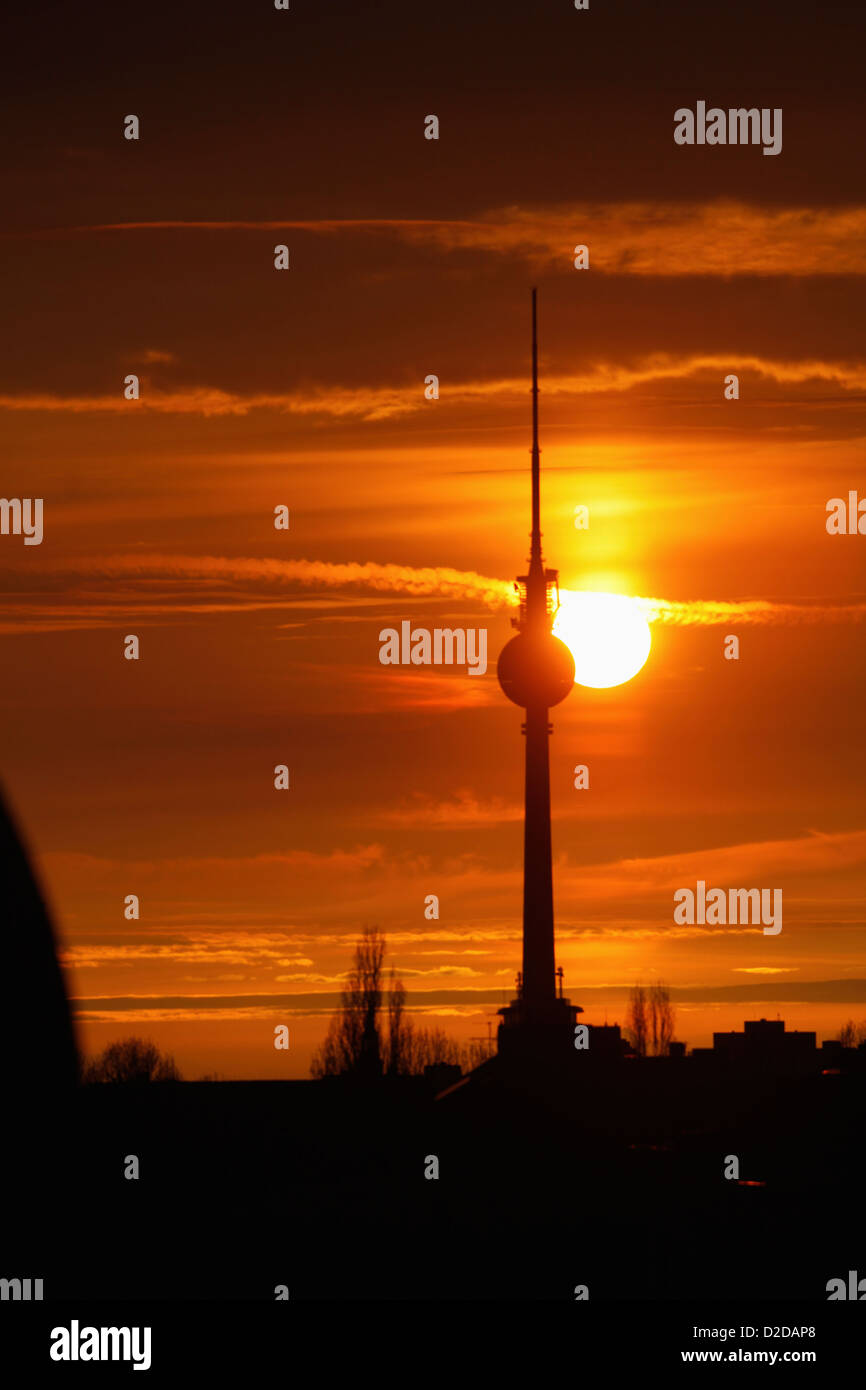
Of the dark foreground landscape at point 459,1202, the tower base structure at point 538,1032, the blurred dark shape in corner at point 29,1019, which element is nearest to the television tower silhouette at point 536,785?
the tower base structure at point 538,1032

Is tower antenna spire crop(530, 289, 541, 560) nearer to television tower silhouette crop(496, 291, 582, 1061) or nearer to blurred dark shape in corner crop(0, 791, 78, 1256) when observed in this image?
television tower silhouette crop(496, 291, 582, 1061)

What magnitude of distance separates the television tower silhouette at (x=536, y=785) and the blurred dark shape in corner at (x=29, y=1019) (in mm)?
109449

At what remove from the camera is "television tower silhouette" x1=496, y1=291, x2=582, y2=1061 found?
451 ft

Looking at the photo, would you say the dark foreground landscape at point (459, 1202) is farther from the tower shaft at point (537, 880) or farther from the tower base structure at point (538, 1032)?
the tower shaft at point (537, 880)

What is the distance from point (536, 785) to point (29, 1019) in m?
122

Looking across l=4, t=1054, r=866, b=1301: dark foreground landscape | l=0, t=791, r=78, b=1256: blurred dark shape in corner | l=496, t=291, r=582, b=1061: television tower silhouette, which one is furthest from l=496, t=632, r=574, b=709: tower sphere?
l=0, t=791, r=78, b=1256: blurred dark shape in corner

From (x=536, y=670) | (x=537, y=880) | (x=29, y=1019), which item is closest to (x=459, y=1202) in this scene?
(x=537, y=880)

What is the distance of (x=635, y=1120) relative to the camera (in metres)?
124

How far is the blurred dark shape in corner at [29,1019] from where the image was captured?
70.6 feet

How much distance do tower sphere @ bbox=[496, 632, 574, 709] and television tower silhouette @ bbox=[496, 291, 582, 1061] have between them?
0.06m

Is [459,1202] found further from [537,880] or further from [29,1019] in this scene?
[29,1019]

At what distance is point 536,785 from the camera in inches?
5684
